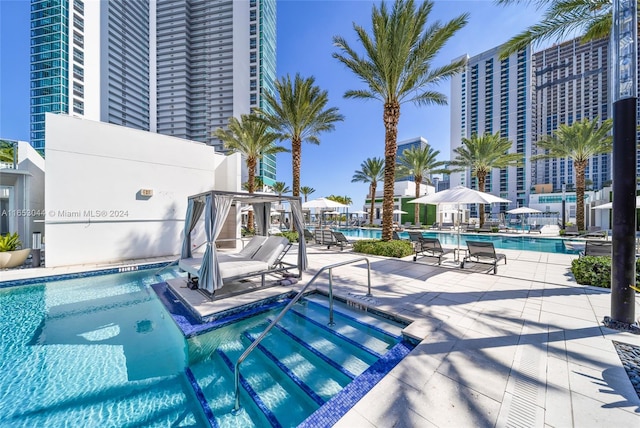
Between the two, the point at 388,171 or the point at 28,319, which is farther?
the point at 388,171

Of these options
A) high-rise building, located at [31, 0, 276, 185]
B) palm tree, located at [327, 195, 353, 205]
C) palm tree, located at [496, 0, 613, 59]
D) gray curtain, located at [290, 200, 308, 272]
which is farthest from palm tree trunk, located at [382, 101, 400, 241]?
high-rise building, located at [31, 0, 276, 185]

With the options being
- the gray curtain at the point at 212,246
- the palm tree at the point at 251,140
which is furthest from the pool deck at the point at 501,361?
the palm tree at the point at 251,140

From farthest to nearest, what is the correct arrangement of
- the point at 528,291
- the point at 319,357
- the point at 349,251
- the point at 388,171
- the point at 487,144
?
1. the point at 487,144
2. the point at 349,251
3. the point at 388,171
4. the point at 528,291
5. the point at 319,357

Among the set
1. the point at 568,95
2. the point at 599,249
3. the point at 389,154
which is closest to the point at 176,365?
the point at 389,154

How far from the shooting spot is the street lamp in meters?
3.74

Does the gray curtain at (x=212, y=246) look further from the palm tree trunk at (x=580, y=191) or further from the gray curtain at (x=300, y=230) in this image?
the palm tree trunk at (x=580, y=191)

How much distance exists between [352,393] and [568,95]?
316ft

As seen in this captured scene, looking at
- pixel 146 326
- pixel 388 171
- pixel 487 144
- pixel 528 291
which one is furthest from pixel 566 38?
pixel 487 144

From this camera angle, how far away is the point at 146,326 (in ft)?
16.5

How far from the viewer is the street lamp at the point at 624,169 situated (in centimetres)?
374

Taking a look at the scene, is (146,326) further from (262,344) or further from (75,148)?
(75,148)

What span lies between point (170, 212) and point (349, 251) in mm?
8540

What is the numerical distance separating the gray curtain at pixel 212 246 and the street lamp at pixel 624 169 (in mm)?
7116

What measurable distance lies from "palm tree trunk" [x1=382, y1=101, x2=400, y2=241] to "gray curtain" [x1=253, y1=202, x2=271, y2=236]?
5065mm
